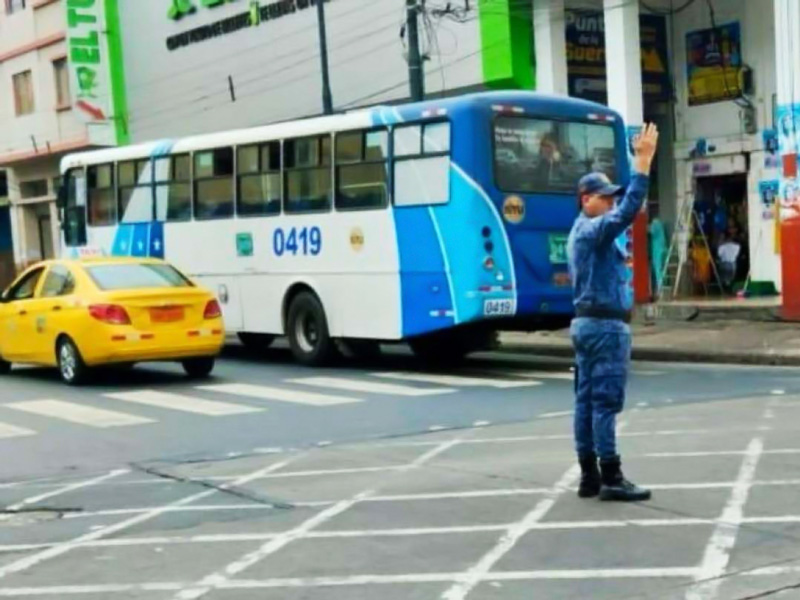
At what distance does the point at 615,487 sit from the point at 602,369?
72 centimetres

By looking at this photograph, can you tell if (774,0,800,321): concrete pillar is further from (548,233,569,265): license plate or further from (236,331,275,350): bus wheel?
(236,331,275,350): bus wheel

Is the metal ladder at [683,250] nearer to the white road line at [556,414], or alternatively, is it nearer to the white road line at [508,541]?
the white road line at [556,414]

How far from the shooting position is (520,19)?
23.2 meters

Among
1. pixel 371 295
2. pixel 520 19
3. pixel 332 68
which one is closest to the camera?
pixel 371 295

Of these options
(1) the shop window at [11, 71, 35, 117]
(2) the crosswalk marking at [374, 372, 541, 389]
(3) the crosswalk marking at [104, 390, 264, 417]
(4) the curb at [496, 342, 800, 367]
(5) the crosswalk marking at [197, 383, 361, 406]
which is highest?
(1) the shop window at [11, 71, 35, 117]

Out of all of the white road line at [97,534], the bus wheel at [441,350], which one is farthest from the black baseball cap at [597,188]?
the bus wheel at [441,350]

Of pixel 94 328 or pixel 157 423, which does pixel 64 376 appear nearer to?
pixel 94 328

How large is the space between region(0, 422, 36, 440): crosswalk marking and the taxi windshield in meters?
3.15

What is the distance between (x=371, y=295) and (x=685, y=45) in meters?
11.4

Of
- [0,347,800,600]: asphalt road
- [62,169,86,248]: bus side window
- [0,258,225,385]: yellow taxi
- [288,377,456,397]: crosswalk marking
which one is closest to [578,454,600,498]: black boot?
[0,347,800,600]: asphalt road

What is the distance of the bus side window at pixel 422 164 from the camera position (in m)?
15.0

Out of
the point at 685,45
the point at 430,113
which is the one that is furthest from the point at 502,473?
the point at 685,45

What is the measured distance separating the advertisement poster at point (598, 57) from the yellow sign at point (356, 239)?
904 cm

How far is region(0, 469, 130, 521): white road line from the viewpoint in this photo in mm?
8133
